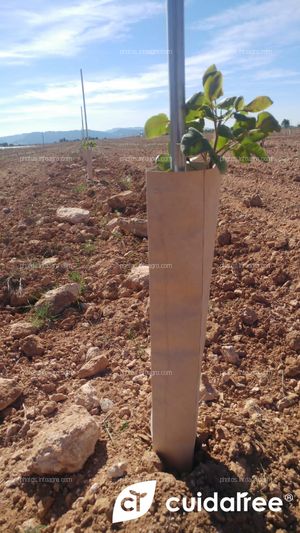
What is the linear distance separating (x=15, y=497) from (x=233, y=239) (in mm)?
3583

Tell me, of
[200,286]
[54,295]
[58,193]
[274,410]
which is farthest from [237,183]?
[200,286]

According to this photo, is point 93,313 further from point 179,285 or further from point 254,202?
point 254,202

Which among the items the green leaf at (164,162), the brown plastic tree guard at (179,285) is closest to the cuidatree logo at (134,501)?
the brown plastic tree guard at (179,285)

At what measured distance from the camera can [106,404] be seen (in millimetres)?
2572

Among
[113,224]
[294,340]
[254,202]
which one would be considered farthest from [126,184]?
[294,340]

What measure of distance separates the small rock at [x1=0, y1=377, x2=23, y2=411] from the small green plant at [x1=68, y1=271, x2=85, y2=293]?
1557 millimetres

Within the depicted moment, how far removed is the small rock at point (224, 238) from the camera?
188 inches

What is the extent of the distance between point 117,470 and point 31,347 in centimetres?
166

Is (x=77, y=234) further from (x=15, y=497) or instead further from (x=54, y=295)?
(x=15, y=497)

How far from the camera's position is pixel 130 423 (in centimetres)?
234

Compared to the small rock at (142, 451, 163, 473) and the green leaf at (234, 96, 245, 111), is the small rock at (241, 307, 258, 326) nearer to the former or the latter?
the small rock at (142, 451, 163, 473)

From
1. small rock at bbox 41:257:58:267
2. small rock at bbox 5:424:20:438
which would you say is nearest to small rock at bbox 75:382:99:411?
small rock at bbox 5:424:20:438

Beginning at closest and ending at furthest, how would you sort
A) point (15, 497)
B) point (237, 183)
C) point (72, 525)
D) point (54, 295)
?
point (72, 525)
point (15, 497)
point (54, 295)
point (237, 183)

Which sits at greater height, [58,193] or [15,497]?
[58,193]
